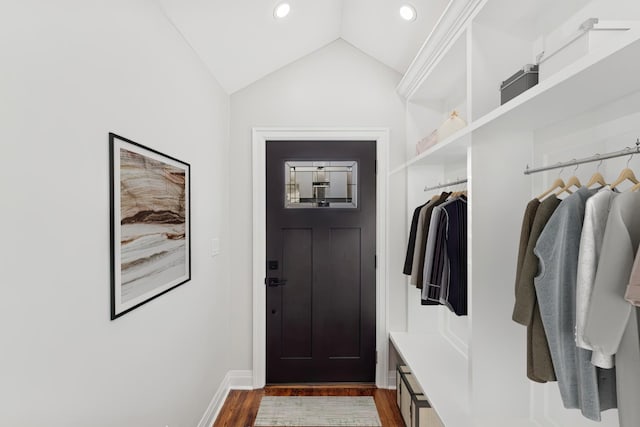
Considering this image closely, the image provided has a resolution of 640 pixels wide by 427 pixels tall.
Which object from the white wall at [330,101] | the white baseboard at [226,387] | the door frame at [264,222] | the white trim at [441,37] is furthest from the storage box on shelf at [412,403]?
the white trim at [441,37]

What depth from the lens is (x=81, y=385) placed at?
113 cm

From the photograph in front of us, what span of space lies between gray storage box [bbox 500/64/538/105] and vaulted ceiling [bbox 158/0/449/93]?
2.81 ft

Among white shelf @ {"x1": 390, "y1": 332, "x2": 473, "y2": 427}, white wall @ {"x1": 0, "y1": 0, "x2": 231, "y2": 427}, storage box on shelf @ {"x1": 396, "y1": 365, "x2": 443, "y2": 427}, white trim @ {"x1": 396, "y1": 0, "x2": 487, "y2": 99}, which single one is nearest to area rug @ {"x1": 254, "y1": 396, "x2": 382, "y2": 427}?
storage box on shelf @ {"x1": 396, "y1": 365, "x2": 443, "y2": 427}

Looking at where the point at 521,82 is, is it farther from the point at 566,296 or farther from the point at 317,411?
the point at 317,411

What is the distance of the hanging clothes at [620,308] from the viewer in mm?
905

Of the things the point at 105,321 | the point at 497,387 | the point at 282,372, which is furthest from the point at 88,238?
the point at 282,372

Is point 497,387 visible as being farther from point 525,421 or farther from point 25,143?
point 25,143

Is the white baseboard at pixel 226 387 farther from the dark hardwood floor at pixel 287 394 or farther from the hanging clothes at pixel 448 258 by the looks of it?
the hanging clothes at pixel 448 258

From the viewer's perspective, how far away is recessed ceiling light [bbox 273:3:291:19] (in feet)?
6.85

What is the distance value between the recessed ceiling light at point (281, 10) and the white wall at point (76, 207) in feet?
2.03

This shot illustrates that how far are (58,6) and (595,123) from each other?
6.02 ft

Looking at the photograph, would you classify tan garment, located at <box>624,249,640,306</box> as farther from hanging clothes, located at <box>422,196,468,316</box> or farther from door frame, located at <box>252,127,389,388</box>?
door frame, located at <box>252,127,389,388</box>

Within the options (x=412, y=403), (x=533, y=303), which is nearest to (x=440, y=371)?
(x=412, y=403)

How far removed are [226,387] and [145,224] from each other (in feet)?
5.92
